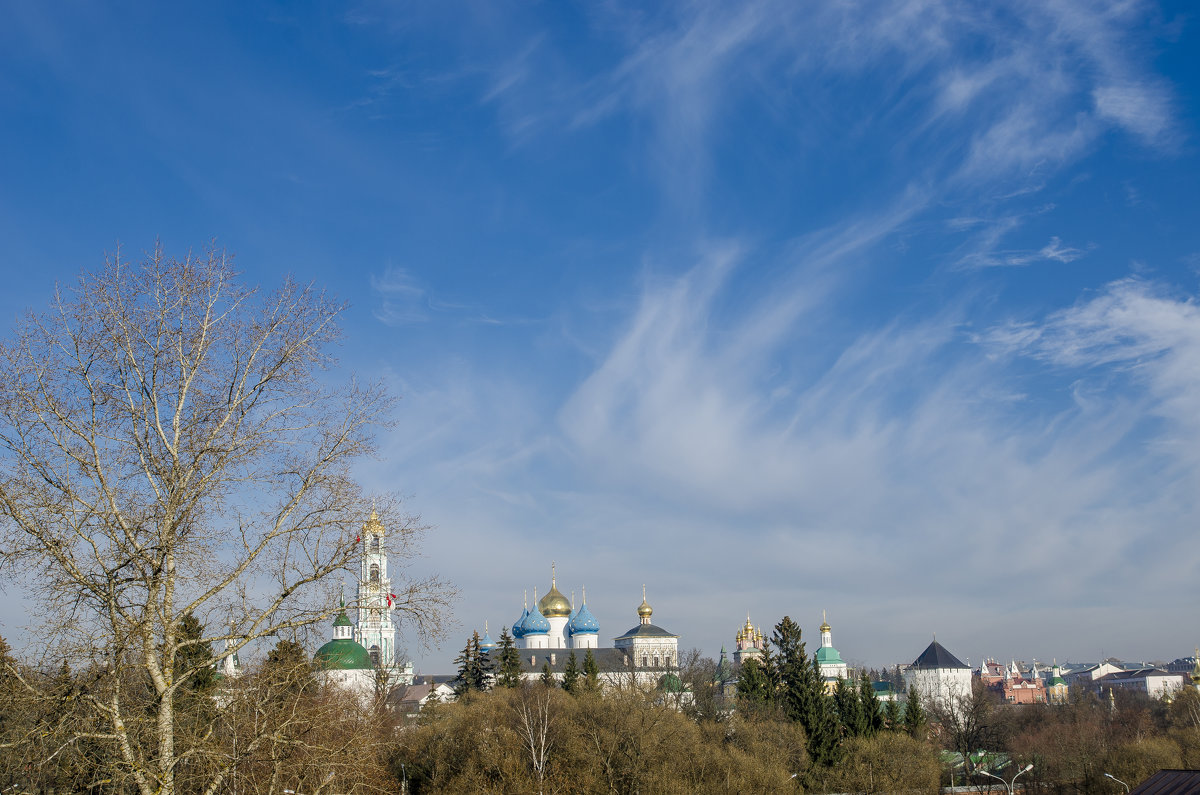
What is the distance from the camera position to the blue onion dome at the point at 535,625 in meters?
94.4

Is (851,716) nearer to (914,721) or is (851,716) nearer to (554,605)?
(914,721)

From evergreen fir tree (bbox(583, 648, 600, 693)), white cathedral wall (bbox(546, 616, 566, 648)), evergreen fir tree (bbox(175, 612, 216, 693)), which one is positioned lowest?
evergreen fir tree (bbox(583, 648, 600, 693))

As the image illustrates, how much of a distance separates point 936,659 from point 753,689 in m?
50.4

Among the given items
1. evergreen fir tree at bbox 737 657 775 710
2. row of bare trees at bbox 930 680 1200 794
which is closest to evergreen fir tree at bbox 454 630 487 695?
evergreen fir tree at bbox 737 657 775 710

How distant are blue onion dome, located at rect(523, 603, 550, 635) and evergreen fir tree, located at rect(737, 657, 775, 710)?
4117cm

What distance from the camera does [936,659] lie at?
96.8 metres

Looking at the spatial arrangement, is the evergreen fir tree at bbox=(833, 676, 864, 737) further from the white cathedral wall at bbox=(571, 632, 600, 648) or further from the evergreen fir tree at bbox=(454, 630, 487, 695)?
the white cathedral wall at bbox=(571, 632, 600, 648)

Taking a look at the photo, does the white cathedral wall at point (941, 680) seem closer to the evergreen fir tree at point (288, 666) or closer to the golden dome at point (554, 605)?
the golden dome at point (554, 605)

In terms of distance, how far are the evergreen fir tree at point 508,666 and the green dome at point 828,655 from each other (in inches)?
2032

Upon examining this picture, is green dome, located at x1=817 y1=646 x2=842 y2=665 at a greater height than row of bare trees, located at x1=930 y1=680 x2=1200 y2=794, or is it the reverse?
green dome, located at x1=817 y1=646 x2=842 y2=665

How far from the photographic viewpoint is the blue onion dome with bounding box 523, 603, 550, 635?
310 ft

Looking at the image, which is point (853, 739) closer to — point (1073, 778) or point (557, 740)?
point (1073, 778)

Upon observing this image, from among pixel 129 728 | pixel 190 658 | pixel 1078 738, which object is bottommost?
pixel 1078 738

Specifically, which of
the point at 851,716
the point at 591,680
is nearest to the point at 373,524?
the point at 591,680
